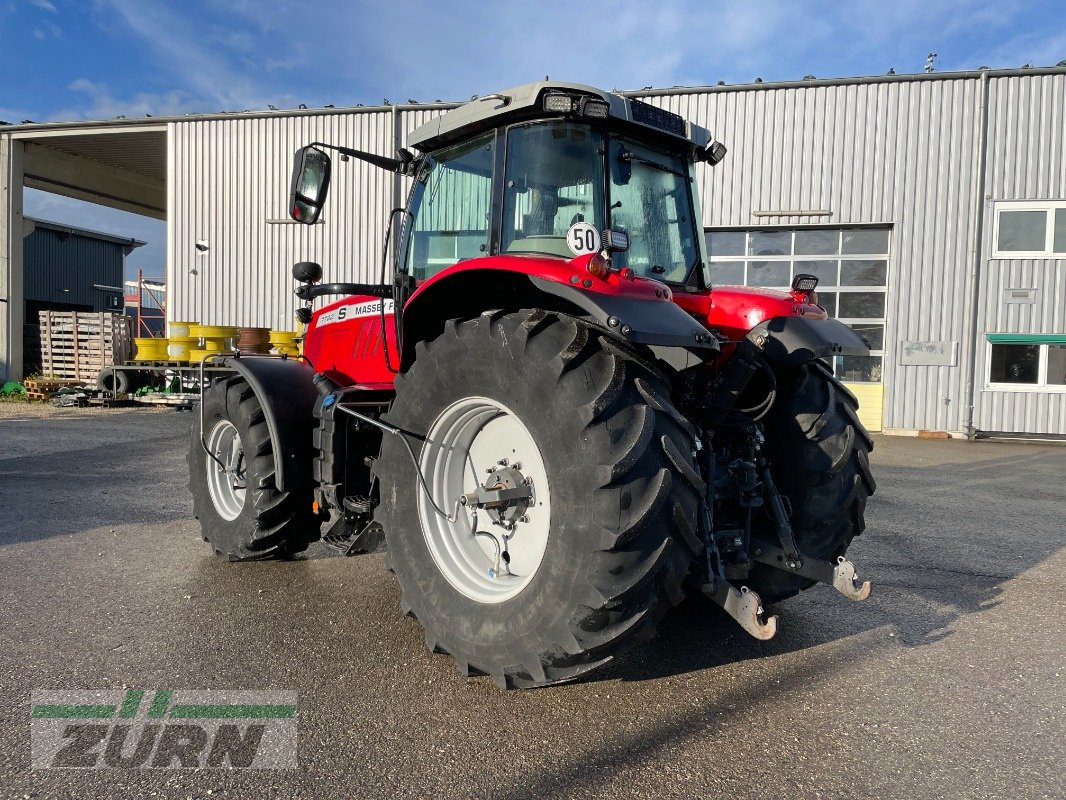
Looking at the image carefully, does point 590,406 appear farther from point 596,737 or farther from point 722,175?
point 722,175

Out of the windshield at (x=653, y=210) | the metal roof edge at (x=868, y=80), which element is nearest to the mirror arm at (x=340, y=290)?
the windshield at (x=653, y=210)

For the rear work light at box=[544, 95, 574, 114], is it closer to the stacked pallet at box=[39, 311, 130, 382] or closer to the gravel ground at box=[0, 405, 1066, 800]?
the gravel ground at box=[0, 405, 1066, 800]

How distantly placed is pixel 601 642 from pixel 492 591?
673 mm

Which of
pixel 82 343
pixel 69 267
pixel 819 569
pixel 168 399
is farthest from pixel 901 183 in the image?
pixel 69 267

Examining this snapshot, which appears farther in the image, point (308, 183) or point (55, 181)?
point (55, 181)

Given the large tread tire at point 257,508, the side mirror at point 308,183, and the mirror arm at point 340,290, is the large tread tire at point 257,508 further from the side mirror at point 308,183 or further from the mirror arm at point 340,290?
the side mirror at point 308,183

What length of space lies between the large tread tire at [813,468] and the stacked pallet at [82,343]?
17011mm

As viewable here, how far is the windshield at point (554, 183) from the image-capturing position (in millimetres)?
3258

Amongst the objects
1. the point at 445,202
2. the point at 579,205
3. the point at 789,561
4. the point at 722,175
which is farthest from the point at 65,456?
the point at 722,175

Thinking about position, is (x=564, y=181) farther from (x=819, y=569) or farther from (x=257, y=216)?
(x=257, y=216)

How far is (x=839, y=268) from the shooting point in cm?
1450

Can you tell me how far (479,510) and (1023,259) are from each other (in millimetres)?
14209

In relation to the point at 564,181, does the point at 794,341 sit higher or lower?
lower

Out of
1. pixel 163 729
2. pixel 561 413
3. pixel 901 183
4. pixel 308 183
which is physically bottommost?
pixel 163 729
